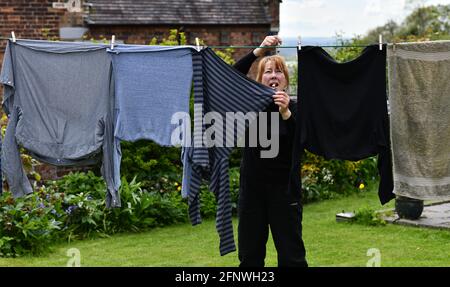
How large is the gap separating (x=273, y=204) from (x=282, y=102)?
30.5 inches

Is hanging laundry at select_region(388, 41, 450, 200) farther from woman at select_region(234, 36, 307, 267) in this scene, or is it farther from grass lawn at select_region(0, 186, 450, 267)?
grass lawn at select_region(0, 186, 450, 267)

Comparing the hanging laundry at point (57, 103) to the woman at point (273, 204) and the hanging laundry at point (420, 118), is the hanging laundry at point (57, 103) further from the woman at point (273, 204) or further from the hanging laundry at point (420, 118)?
the hanging laundry at point (420, 118)

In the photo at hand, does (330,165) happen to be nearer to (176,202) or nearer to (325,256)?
(176,202)

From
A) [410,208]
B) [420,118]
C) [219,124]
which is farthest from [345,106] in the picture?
[410,208]

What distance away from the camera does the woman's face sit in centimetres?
650

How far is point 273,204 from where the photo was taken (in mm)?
6258

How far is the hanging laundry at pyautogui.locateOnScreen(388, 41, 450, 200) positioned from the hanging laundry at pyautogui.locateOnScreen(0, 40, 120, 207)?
2.33 m

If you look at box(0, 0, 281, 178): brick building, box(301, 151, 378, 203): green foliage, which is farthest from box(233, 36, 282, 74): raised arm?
box(0, 0, 281, 178): brick building

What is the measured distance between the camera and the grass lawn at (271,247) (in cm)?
884

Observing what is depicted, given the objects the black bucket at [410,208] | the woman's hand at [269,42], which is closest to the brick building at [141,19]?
the black bucket at [410,208]

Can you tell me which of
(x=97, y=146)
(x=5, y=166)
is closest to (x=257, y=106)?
(x=97, y=146)

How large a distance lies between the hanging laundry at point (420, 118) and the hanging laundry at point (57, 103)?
7.64ft

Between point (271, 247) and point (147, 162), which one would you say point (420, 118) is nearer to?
point (271, 247)

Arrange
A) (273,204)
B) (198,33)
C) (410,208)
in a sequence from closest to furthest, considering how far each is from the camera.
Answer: (273,204) → (410,208) → (198,33)
